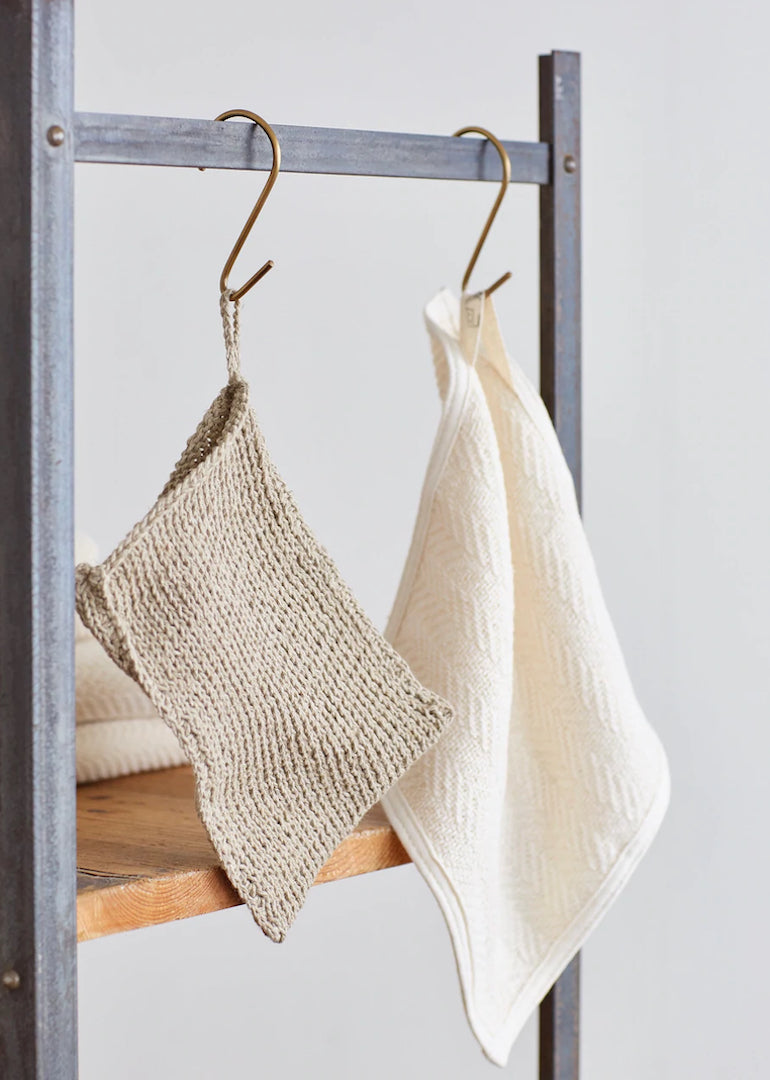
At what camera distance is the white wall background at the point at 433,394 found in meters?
1.19

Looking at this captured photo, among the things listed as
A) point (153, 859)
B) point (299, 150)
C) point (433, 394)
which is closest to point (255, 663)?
point (153, 859)

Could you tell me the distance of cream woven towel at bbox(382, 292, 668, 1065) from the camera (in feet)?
2.11

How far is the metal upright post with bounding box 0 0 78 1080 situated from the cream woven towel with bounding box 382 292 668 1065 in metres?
0.21

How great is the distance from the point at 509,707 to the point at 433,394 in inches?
27.1

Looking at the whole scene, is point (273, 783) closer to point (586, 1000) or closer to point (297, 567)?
point (297, 567)

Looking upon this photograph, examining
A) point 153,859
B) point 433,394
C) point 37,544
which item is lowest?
point 153,859

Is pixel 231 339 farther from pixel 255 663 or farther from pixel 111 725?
pixel 111 725

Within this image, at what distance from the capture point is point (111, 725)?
81cm

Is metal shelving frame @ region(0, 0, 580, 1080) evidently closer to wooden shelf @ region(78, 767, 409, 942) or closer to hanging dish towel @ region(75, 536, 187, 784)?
wooden shelf @ region(78, 767, 409, 942)

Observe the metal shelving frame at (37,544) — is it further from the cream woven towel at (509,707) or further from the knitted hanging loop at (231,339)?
the cream woven towel at (509,707)

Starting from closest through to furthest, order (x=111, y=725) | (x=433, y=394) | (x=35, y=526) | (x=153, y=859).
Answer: (x=35, y=526)
(x=153, y=859)
(x=111, y=725)
(x=433, y=394)

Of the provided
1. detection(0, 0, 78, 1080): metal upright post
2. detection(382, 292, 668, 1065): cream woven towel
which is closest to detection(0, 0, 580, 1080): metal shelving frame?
detection(0, 0, 78, 1080): metal upright post

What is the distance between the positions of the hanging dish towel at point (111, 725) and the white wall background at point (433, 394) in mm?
370

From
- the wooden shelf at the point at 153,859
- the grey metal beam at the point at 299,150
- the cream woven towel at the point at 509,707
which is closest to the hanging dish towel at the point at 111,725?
the wooden shelf at the point at 153,859
